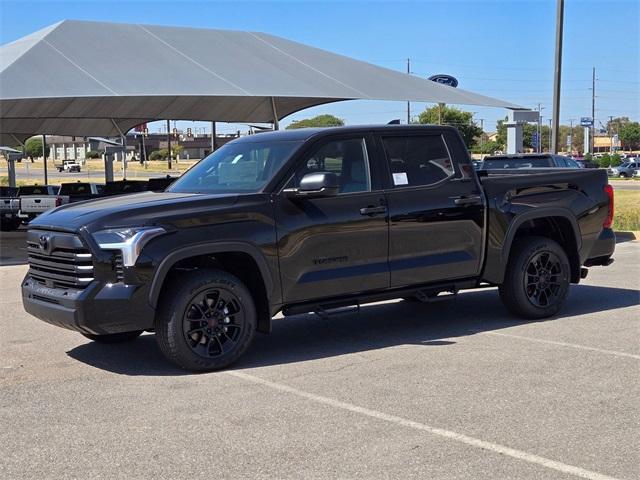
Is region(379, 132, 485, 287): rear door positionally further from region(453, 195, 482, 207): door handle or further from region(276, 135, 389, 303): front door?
region(276, 135, 389, 303): front door

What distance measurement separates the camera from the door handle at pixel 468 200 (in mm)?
7797

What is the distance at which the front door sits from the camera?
22.5ft

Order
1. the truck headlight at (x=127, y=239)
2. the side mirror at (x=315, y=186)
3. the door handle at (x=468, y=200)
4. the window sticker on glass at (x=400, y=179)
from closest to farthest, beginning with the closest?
the truck headlight at (x=127, y=239) → the side mirror at (x=315, y=186) → the window sticker on glass at (x=400, y=179) → the door handle at (x=468, y=200)

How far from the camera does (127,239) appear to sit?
6195 mm

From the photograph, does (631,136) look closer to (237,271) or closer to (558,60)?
(558,60)

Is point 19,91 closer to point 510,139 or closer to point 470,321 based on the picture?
point 470,321

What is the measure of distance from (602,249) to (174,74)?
425 inches

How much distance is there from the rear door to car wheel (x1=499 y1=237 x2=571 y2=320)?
0.53m

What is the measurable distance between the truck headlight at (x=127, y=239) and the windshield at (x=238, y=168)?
1067 mm

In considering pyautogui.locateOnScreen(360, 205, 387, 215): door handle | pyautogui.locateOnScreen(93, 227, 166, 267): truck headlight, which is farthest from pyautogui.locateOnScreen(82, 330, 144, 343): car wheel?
pyautogui.locateOnScreen(360, 205, 387, 215): door handle

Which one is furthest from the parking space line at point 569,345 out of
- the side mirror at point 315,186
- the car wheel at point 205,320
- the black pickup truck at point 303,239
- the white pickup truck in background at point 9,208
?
the white pickup truck in background at point 9,208

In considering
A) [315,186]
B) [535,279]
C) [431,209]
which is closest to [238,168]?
[315,186]

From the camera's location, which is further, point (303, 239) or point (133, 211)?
point (303, 239)

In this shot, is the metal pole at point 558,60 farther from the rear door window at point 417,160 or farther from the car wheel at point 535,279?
the rear door window at point 417,160
